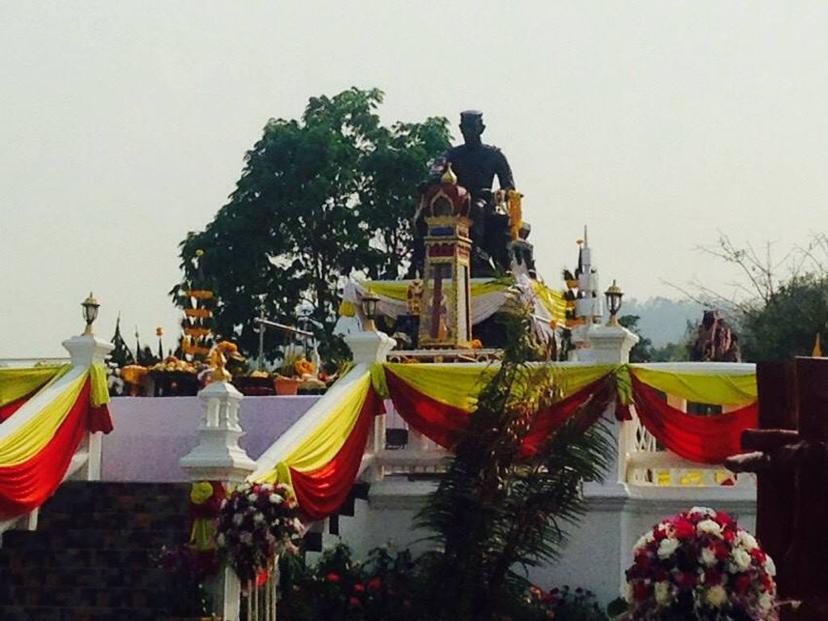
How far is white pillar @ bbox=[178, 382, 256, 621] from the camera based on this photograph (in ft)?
54.2

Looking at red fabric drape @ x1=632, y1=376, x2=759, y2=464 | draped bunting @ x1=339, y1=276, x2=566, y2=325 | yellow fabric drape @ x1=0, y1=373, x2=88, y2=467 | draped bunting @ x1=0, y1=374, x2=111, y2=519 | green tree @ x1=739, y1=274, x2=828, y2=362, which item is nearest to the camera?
draped bunting @ x1=0, y1=374, x2=111, y2=519

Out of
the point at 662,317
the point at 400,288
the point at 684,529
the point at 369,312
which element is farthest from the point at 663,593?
the point at 662,317

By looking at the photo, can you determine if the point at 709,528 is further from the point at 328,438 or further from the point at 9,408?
the point at 9,408

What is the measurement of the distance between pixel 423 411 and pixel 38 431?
378 cm

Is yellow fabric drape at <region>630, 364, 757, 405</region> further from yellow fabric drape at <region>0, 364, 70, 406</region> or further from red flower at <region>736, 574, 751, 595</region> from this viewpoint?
red flower at <region>736, 574, 751, 595</region>

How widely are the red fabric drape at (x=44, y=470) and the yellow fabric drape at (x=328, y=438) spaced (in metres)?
2.47

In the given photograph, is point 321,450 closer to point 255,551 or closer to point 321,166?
point 255,551

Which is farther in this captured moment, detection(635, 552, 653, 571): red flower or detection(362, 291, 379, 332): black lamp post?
detection(362, 291, 379, 332): black lamp post

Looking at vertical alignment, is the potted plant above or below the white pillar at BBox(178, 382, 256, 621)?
above

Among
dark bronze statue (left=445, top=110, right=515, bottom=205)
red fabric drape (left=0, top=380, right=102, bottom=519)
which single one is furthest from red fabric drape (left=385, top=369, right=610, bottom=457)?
dark bronze statue (left=445, top=110, right=515, bottom=205)

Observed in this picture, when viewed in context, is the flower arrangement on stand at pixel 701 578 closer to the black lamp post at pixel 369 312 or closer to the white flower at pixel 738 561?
the white flower at pixel 738 561

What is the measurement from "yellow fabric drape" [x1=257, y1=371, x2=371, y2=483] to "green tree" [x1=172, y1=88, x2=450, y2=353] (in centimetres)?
2174

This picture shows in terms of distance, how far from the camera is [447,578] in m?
16.5

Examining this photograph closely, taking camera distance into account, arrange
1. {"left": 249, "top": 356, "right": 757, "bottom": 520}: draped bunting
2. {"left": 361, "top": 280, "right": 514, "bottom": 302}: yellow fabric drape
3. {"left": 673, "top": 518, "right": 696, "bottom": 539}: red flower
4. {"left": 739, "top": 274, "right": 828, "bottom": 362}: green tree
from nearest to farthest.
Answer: {"left": 673, "top": 518, "right": 696, "bottom": 539}: red flower < {"left": 249, "top": 356, "right": 757, "bottom": 520}: draped bunting < {"left": 361, "top": 280, "right": 514, "bottom": 302}: yellow fabric drape < {"left": 739, "top": 274, "right": 828, "bottom": 362}: green tree
